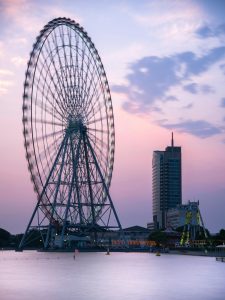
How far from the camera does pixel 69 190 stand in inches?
3784

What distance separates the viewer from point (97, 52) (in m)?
95.8

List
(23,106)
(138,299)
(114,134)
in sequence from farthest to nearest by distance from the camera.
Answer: (114,134)
(23,106)
(138,299)

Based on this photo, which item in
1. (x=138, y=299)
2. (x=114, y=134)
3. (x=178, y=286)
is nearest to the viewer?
(x=138, y=299)

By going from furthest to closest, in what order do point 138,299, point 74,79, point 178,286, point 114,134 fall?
1. point 114,134
2. point 74,79
3. point 178,286
4. point 138,299

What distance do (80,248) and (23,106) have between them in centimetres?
4569

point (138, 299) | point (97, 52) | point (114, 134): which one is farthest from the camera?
point (114, 134)

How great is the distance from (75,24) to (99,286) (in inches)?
2257

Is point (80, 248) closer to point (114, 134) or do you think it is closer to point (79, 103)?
point (114, 134)

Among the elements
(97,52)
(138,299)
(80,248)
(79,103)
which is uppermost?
(97,52)

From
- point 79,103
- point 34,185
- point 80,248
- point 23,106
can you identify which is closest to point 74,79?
point 79,103

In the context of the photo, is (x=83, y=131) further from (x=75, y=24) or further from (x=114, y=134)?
(x=75, y=24)

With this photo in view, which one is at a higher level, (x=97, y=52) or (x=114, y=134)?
(x=97, y=52)

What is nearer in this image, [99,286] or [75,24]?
[99,286]

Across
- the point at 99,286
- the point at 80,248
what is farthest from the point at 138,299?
the point at 80,248
